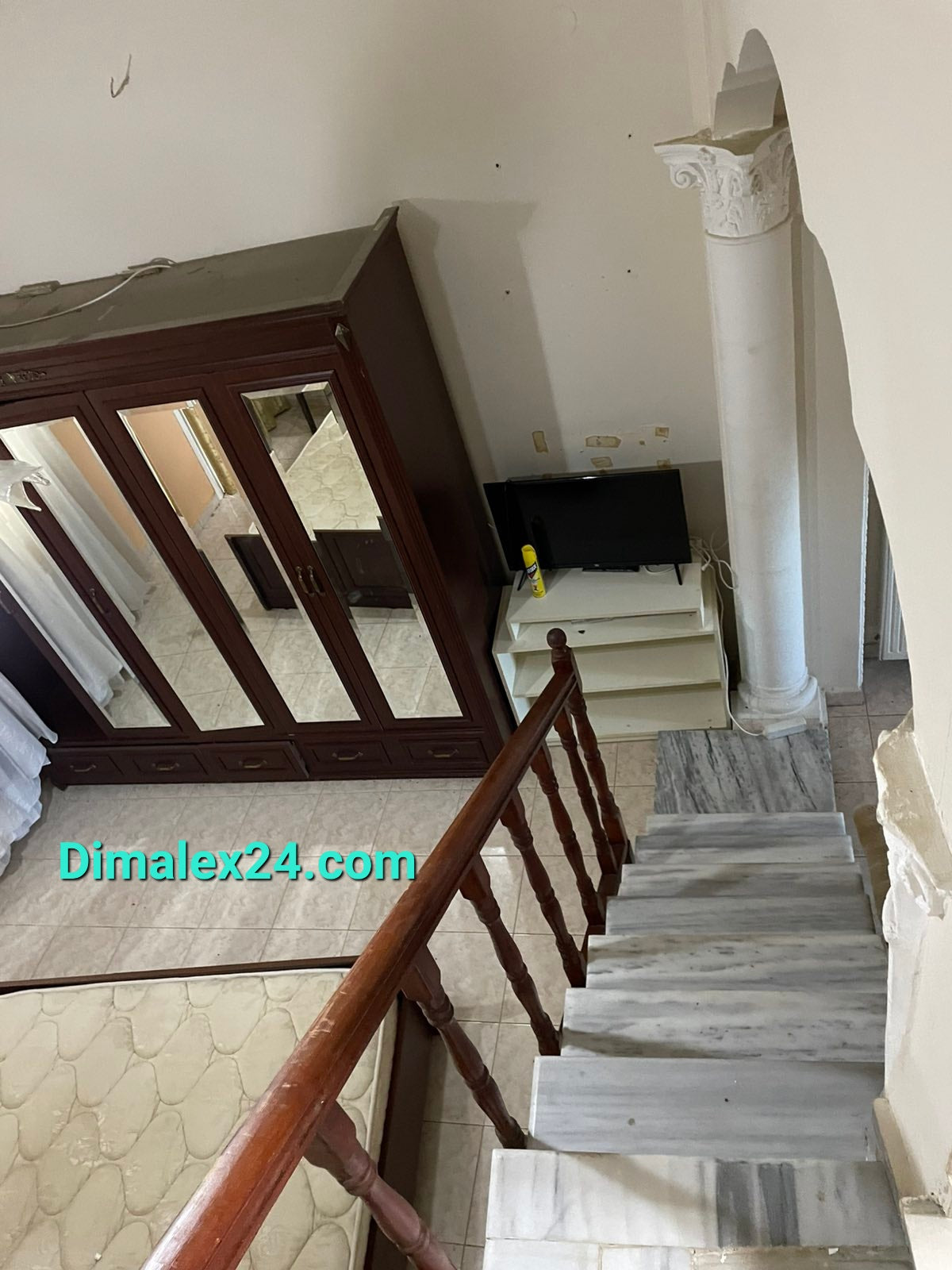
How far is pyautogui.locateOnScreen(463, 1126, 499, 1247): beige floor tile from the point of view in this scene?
2492 mm

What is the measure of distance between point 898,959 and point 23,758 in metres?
3.75

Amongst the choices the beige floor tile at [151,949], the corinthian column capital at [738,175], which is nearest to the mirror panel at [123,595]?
the beige floor tile at [151,949]

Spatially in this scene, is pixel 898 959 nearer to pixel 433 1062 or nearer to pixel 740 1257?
pixel 740 1257

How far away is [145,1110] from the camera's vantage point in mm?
2480

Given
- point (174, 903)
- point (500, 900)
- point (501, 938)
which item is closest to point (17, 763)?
point (174, 903)

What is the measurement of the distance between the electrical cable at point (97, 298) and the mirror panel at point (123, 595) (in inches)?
13.2

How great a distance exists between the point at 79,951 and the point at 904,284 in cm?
382

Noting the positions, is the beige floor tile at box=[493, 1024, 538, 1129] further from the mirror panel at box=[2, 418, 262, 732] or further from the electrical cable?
the electrical cable

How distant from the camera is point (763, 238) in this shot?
2377 millimetres

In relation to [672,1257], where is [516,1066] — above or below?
below

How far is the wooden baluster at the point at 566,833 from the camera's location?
205 centimetres

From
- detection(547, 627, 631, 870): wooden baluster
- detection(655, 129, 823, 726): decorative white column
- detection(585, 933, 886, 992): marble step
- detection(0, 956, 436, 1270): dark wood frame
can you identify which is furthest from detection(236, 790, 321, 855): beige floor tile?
detection(585, 933, 886, 992): marble step

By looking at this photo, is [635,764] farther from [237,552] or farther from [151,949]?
[151,949]

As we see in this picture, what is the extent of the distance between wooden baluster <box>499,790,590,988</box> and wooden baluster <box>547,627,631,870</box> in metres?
0.43
